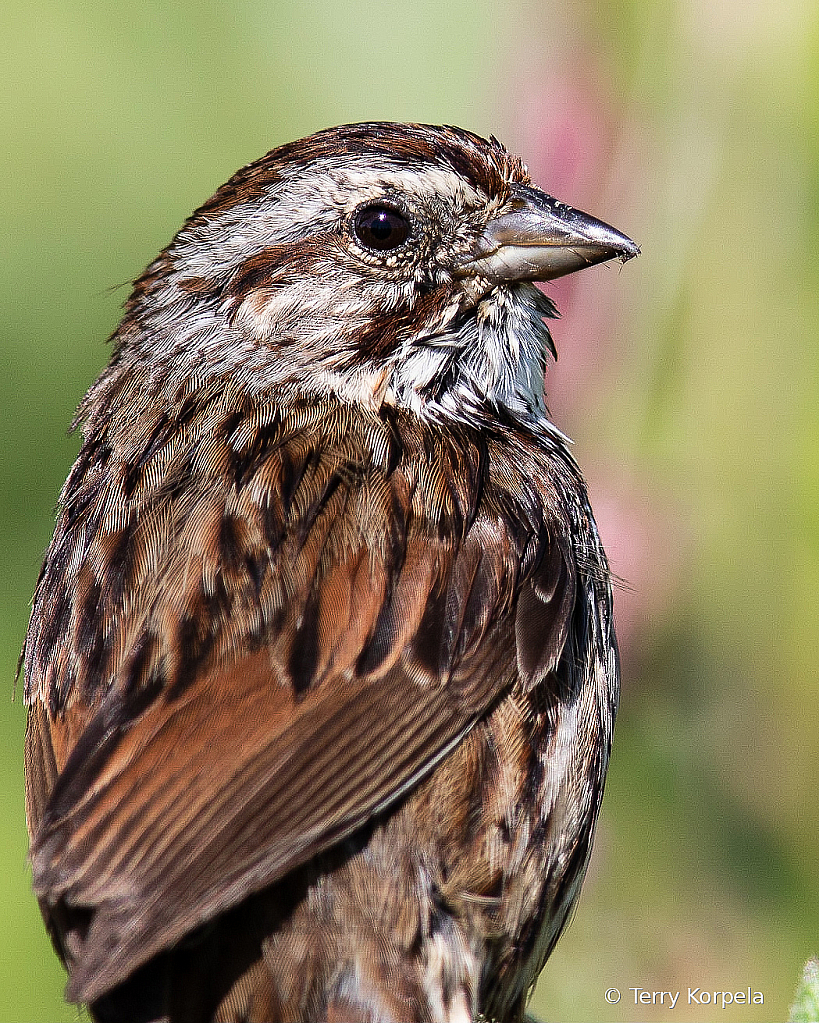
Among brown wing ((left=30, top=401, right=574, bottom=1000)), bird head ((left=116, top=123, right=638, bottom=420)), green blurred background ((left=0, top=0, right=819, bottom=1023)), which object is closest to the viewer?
brown wing ((left=30, top=401, right=574, bottom=1000))

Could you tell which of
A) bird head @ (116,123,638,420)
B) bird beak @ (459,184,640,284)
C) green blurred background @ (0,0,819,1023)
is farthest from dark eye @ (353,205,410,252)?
green blurred background @ (0,0,819,1023)

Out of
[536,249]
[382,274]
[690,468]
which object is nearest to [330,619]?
[382,274]

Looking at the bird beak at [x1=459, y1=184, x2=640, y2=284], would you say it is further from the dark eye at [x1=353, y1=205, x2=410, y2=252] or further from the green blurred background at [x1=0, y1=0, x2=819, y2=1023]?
the green blurred background at [x1=0, y1=0, x2=819, y2=1023]

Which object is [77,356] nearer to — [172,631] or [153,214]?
[153,214]

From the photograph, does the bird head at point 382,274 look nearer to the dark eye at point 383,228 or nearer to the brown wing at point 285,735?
the dark eye at point 383,228

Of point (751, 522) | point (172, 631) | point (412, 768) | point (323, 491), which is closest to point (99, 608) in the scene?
point (172, 631)

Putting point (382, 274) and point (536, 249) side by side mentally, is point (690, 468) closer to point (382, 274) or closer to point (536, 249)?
point (536, 249)
